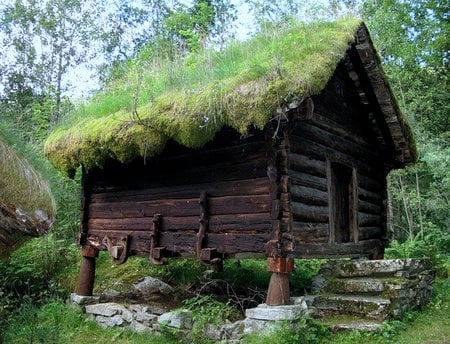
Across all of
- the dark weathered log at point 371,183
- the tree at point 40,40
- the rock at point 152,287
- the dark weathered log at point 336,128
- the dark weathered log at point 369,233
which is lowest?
the rock at point 152,287

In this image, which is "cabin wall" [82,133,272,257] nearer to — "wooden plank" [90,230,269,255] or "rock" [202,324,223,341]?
"wooden plank" [90,230,269,255]

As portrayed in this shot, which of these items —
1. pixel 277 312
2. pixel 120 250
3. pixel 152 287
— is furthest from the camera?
pixel 152 287

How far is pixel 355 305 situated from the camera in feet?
21.1

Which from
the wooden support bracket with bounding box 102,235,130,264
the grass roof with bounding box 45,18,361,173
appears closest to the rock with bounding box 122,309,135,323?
the wooden support bracket with bounding box 102,235,130,264

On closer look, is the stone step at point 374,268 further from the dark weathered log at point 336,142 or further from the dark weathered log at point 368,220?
the dark weathered log at point 336,142

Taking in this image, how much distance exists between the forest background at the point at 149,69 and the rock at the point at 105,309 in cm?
139

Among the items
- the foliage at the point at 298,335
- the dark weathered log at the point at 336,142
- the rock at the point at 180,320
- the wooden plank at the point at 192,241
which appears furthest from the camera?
the dark weathered log at the point at 336,142

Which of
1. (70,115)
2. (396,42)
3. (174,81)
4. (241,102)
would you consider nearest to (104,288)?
(70,115)

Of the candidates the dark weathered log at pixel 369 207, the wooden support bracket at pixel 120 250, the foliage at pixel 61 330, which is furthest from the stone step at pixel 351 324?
the wooden support bracket at pixel 120 250

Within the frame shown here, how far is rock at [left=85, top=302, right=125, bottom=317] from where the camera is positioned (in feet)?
25.9

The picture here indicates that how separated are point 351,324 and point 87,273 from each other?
210 inches

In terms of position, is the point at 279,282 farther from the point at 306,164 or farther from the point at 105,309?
the point at 105,309

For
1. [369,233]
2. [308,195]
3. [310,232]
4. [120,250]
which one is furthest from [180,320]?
[369,233]

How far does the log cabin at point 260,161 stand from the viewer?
19.5 ft
